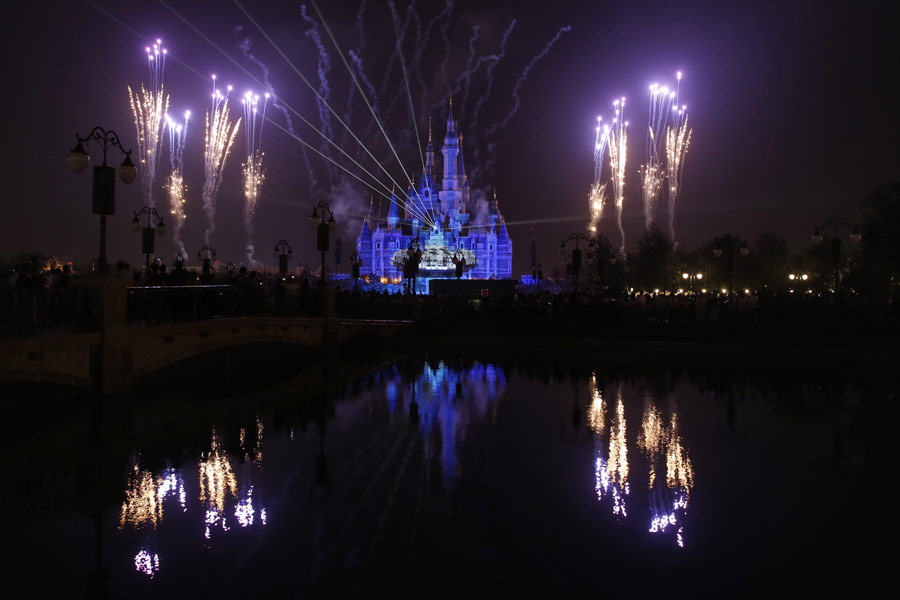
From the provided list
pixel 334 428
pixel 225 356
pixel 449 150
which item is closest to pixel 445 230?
pixel 449 150

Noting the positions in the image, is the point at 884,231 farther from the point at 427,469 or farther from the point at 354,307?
the point at 427,469

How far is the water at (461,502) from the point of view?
20.8 feet

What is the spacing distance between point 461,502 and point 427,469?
5.67 feet

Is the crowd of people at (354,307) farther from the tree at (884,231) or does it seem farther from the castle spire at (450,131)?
the castle spire at (450,131)

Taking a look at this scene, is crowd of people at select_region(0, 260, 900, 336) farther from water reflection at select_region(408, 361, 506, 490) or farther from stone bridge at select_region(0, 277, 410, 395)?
water reflection at select_region(408, 361, 506, 490)

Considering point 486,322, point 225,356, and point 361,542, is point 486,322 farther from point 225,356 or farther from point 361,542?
point 361,542

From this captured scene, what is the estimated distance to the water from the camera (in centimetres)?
635

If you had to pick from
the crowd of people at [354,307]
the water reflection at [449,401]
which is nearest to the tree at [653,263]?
the crowd of people at [354,307]

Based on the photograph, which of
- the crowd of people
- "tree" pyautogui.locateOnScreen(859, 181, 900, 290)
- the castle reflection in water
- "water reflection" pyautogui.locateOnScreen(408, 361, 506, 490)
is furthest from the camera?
"tree" pyautogui.locateOnScreen(859, 181, 900, 290)

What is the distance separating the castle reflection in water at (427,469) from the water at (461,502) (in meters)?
0.04

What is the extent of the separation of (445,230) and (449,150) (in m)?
19.3

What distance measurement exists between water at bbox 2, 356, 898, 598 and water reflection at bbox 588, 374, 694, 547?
5cm

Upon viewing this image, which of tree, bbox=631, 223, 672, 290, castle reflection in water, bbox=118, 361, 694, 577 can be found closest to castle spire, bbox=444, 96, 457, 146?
tree, bbox=631, 223, 672, 290

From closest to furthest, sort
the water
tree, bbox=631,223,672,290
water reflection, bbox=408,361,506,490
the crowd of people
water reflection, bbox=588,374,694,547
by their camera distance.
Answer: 1. the water
2. water reflection, bbox=588,374,694,547
3. water reflection, bbox=408,361,506,490
4. the crowd of people
5. tree, bbox=631,223,672,290
